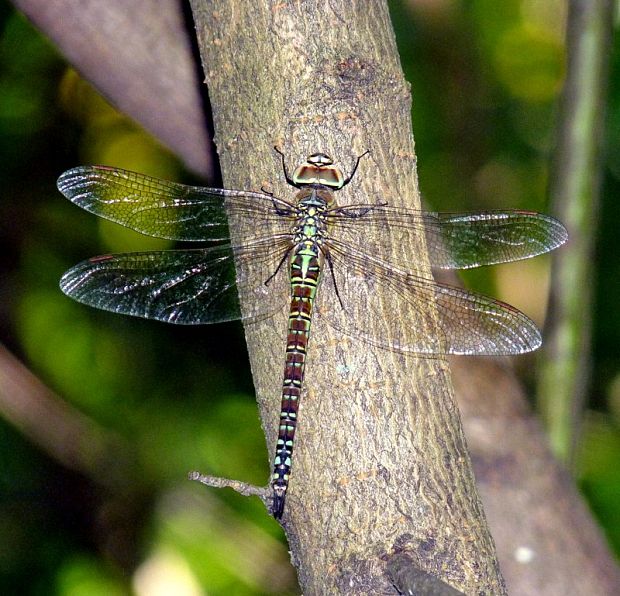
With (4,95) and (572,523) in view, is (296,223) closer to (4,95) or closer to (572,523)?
(572,523)

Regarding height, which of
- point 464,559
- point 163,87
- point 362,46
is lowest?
point 464,559

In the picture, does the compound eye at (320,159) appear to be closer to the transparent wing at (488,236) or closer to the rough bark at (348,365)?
the rough bark at (348,365)

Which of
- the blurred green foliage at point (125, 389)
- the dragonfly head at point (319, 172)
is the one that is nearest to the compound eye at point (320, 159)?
the dragonfly head at point (319, 172)

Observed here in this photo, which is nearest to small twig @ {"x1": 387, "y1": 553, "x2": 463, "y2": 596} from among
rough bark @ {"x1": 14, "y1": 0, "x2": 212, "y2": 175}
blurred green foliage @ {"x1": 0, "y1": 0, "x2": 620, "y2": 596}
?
rough bark @ {"x1": 14, "y1": 0, "x2": 212, "y2": 175}

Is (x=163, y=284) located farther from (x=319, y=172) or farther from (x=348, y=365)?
(x=348, y=365)

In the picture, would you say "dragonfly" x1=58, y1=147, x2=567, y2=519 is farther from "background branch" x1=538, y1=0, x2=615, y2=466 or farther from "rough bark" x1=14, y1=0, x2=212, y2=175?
"background branch" x1=538, y1=0, x2=615, y2=466

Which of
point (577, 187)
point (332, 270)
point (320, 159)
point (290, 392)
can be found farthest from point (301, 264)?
point (577, 187)

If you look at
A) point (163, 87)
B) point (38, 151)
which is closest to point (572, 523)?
point (163, 87)
